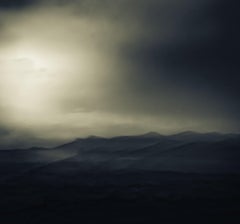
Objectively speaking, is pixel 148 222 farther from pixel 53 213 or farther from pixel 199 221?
pixel 53 213

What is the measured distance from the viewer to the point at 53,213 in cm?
19625

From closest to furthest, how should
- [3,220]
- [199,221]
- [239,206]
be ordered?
[199,221] < [3,220] < [239,206]

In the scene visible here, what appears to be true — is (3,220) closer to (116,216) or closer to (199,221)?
(116,216)

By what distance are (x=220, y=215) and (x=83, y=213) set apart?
60.6 m

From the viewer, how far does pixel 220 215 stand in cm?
17612

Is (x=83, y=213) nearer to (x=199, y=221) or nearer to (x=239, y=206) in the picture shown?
(x=199, y=221)

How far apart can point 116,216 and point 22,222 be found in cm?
3981

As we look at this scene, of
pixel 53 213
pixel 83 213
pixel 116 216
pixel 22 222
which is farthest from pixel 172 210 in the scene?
pixel 22 222

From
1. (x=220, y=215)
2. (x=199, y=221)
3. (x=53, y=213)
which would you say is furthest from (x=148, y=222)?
(x=53, y=213)

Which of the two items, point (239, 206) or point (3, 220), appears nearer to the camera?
point (3, 220)

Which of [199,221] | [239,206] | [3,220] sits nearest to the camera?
[199,221]

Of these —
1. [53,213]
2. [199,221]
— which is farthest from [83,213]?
[199,221]

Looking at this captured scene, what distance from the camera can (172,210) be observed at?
197750 mm

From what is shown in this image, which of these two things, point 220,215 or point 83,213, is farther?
point 83,213
